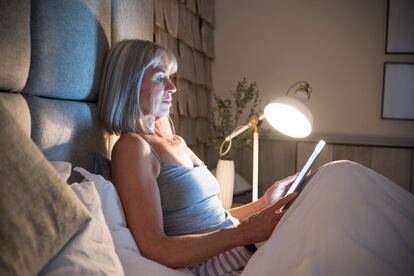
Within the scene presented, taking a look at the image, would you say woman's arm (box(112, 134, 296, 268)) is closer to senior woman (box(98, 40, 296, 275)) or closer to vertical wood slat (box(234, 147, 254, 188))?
senior woman (box(98, 40, 296, 275))

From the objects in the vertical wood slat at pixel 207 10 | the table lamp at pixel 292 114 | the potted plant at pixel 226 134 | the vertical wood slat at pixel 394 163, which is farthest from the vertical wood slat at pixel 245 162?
the table lamp at pixel 292 114

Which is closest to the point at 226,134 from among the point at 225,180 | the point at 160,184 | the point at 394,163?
the point at 225,180

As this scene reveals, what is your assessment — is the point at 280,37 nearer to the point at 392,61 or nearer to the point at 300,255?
the point at 392,61

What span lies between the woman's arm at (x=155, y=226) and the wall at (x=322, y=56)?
1983mm

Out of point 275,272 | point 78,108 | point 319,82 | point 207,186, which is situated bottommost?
point 275,272

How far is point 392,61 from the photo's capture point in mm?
2908

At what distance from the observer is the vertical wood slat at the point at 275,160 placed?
3.01 metres

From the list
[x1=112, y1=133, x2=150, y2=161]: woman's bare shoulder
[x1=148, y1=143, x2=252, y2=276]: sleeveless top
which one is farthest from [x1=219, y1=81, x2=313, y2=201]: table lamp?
[x1=112, y1=133, x2=150, y2=161]: woman's bare shoulder

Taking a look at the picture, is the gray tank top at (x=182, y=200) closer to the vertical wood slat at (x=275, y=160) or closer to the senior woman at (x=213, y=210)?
the senior woman at (x=213, y=210)

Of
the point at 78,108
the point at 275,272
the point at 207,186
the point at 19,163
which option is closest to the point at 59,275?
the point at 19,163

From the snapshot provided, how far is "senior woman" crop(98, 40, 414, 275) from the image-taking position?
94cm

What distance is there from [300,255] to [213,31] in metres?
2.42

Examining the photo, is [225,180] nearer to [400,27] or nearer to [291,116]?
[291,116]

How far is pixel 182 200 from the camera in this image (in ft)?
4.09
